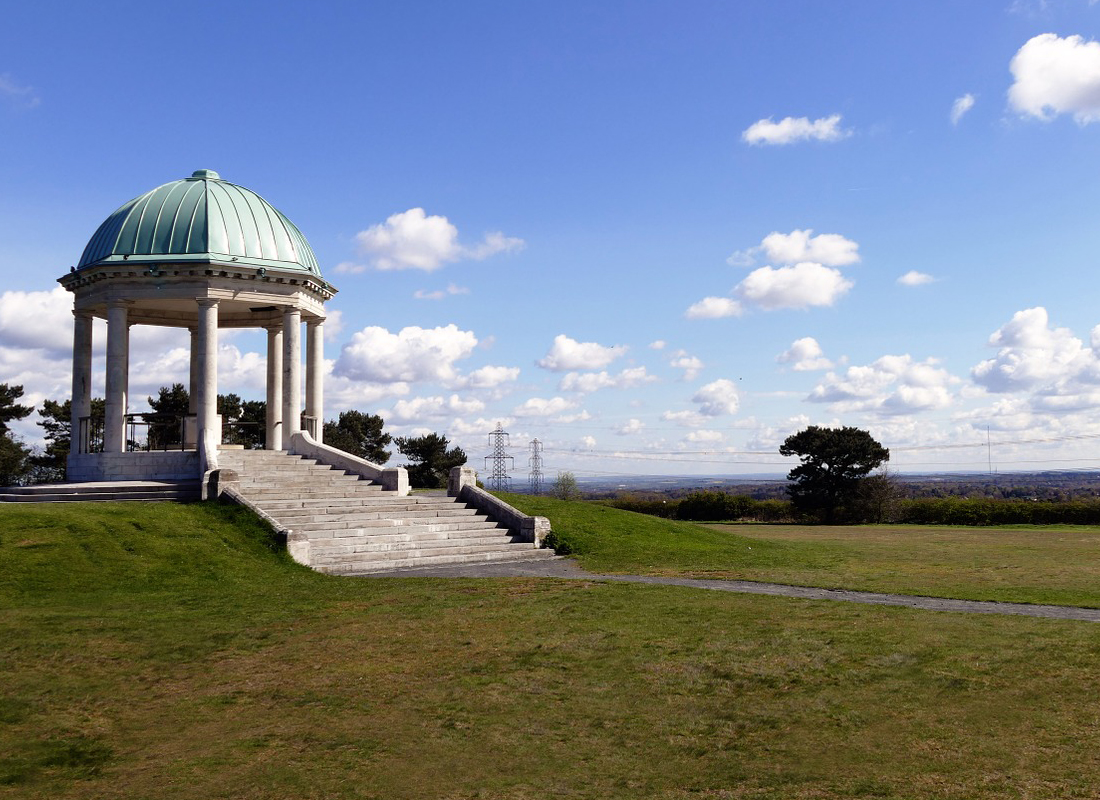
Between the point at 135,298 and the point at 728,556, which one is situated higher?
the point at 135,298

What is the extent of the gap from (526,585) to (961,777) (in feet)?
35.7

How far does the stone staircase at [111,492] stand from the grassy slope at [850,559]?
10517mm

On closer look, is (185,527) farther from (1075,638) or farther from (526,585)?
(1075,638)

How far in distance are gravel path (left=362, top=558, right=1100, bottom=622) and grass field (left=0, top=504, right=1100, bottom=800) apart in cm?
107

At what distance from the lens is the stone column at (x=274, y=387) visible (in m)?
32.8

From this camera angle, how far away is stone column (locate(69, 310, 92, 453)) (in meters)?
29.9

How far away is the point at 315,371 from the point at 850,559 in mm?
20736

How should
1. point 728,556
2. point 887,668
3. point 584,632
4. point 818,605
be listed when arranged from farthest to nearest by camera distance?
point 728,556 → point 818,605 → point 584,632 → point 887,668

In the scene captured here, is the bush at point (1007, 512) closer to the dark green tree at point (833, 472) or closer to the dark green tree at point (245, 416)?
the dark green tree at point (833, 472)

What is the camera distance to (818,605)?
14.4 m

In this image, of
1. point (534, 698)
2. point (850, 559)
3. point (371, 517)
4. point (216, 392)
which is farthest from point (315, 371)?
point (534, 698)

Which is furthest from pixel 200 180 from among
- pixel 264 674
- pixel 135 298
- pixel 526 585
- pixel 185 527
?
pixel 264 674

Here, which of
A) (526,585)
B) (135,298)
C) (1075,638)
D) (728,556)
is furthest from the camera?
(135,298)

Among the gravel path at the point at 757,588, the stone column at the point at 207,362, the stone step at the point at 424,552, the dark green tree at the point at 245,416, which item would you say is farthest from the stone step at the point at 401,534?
the dark green tree at the point at 245,416
